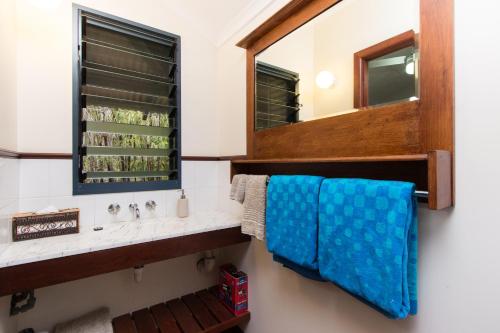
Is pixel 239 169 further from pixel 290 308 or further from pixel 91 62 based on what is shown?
pixel 91 62

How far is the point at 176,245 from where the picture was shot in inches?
51.4

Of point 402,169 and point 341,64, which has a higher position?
point 341,64

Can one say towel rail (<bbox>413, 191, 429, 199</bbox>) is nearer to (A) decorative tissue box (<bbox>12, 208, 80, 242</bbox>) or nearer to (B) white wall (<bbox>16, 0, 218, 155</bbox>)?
(A) decorative tissue box (<bbox>12, 208, 80, 242</bbox>)

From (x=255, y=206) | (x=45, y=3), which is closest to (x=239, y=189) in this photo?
(x=255, y=206)

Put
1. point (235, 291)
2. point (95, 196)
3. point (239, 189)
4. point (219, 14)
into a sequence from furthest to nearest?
1. point (219, 14)
2. point (235, 291)
3. point (95, 196)
4. point (239, 189)

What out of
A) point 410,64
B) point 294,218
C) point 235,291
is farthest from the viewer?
point 235,291

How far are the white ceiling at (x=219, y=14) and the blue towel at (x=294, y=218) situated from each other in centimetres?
118

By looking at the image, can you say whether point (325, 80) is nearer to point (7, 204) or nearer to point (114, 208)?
point (114, 208)

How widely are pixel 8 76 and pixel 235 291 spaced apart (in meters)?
1.77

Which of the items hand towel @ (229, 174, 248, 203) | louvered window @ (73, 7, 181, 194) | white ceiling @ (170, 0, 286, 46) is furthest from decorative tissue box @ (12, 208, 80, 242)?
white ceiling @ (170, 0, 286, 46)

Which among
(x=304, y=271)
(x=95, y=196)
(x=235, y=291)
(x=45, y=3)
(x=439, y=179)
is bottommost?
(x=235, y=291)

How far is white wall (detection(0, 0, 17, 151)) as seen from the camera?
3.58 ft

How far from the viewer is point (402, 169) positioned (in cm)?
85

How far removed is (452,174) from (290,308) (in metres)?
1.06
